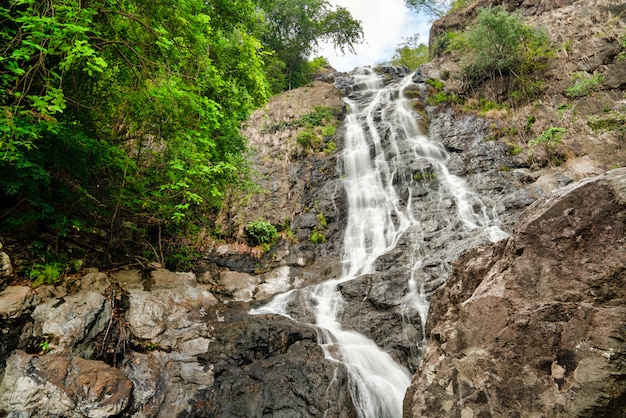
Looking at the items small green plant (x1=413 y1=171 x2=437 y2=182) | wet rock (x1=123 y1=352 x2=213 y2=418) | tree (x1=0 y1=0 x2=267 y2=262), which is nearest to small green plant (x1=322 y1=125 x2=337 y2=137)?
small green plant (x1=413 y1=171 x2=437 y2=182)

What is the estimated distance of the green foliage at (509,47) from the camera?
14281mm

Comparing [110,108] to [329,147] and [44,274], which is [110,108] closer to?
[44,274]

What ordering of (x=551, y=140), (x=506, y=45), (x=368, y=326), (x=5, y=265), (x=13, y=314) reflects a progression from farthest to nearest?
(x=506, y=45), (x=551, y=140), (x=368, y=326), (x=5, y=265), (x=13, y=314)

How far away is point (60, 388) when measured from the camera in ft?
14.6

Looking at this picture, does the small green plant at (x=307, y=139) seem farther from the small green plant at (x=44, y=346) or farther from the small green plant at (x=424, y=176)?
the small green plant at (x=44, y=346)

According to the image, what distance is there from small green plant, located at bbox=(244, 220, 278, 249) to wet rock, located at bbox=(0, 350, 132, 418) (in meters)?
6.91

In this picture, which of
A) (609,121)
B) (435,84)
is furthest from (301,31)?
(609,121)

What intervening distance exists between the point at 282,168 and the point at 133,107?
29.6 feet

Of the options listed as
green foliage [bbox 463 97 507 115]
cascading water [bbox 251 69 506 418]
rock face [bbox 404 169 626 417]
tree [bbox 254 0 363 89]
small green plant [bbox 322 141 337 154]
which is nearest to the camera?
rock face [bbox 404 169 626 417]

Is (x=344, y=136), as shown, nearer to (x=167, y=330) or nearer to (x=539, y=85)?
(x=539, y=85)

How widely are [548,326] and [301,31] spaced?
87.1ft

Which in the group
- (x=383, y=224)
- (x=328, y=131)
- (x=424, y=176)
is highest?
(x=328, y=131)

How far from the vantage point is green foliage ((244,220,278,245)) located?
1167 centimetres

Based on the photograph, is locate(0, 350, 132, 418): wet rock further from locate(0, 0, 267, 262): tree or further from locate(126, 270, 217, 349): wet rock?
locate(0, 0, 267, 262): tree
